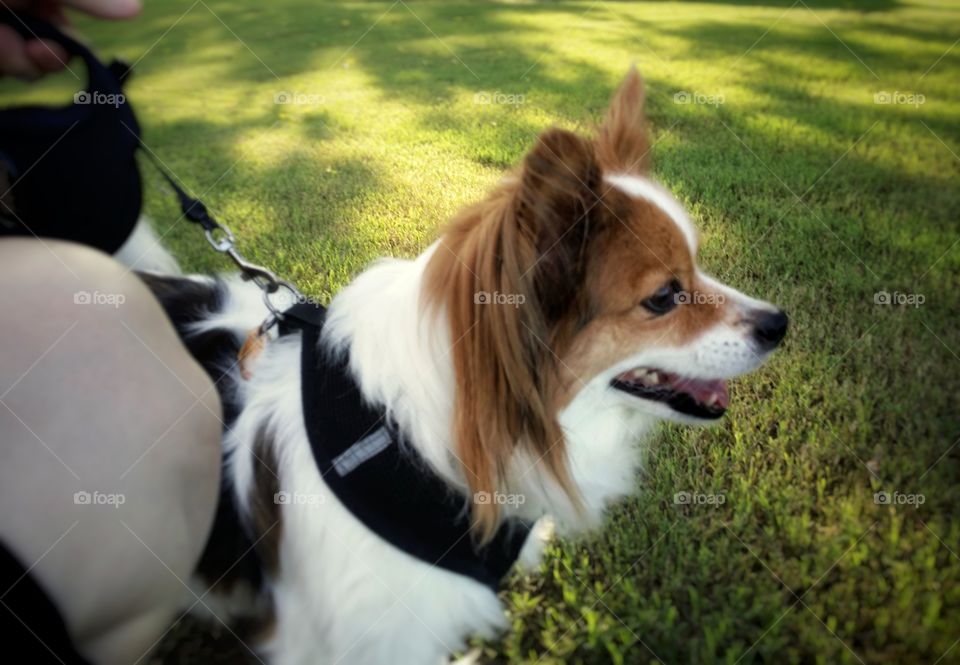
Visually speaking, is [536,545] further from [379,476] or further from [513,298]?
[513,298]

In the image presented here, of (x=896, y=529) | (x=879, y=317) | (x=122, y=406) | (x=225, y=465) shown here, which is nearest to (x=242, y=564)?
(x=225, y=465)

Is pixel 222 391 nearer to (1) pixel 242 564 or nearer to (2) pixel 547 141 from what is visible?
(1) pixel 242 564

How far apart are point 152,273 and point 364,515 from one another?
3.63 feet

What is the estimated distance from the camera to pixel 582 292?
5.38 feet

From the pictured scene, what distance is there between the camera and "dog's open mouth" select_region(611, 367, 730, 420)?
1.84m

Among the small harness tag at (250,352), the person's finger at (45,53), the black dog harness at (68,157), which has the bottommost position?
the small harness tag at (250,352)

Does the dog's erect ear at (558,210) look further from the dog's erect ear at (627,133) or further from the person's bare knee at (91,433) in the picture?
the person's bare knee at (91,433)

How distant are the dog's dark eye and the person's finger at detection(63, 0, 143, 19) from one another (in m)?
1.34

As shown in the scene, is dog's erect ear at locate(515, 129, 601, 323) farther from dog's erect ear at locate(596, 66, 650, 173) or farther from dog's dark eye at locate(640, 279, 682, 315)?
dog's erect ear at locate(596, 66, 650, 173)

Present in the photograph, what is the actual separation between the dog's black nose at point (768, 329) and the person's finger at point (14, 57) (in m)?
1.89

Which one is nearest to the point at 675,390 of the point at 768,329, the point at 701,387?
the point at 701,387

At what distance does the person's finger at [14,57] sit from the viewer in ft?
4.05

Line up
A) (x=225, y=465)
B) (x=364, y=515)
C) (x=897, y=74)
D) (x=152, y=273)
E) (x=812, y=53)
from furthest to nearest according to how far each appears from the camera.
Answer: (x=812, y=53), (x=897, y=74), (x=152, y=273), (x=225, y=465), (x=364, y=515)

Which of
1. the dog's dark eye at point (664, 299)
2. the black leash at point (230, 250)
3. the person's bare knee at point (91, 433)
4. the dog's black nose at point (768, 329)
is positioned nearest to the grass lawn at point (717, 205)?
the black leash at point (230, 250)
